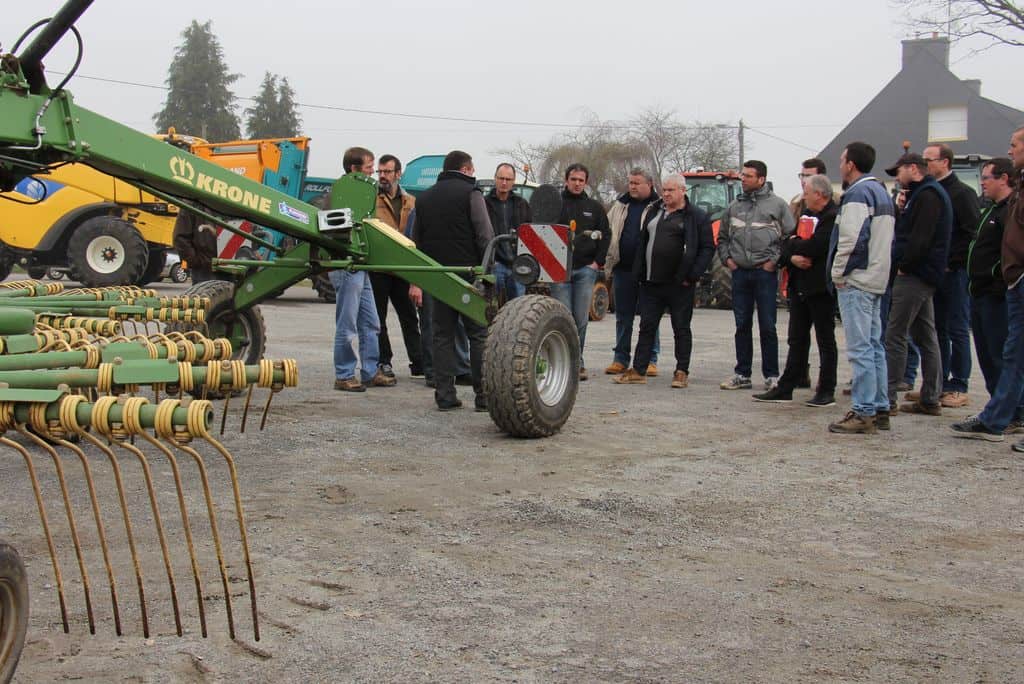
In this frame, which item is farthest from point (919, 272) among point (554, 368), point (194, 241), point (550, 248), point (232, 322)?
point (194, 241)

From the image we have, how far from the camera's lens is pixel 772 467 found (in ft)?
19.5

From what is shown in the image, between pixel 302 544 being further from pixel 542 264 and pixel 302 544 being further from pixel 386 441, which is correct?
pixel 542 264

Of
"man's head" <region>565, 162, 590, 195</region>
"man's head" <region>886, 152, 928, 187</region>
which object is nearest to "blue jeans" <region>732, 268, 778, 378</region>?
"man's head" <region>886, 152, 928, 187</region>

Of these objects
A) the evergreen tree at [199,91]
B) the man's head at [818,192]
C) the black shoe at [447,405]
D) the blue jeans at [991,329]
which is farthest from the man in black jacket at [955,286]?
the evergreen tree at [199,91]

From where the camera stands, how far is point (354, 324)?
329 inches

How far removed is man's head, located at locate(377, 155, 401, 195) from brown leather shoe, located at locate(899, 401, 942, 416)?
458cm

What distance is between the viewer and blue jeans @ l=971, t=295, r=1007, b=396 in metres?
7.26

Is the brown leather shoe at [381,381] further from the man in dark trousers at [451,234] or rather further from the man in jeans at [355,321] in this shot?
the man in dark trousers at [451,234]

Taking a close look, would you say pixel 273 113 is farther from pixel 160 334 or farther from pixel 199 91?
pixel 160 334

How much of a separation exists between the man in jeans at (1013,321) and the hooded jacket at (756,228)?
2261 mm

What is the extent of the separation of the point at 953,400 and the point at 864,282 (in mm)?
1886

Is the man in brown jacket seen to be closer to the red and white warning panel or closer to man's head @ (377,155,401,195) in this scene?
man's head @ (377,155,401,195)

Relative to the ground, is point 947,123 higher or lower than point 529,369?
higher

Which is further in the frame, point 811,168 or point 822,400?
point 811,168
